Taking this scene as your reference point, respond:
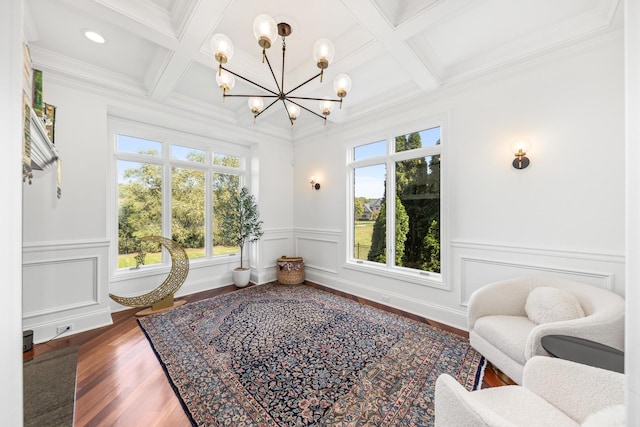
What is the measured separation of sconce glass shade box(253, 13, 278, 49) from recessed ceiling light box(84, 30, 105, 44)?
182 centimetres

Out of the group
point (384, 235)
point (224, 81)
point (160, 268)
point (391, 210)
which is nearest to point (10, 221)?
point (224, 81)

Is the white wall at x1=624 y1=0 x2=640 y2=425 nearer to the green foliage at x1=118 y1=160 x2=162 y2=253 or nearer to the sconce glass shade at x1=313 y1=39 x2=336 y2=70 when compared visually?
the sconce glass shade at x1=313 y1=39 x2=336 y2=70

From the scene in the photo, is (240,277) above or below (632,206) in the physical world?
below

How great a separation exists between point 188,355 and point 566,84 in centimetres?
437

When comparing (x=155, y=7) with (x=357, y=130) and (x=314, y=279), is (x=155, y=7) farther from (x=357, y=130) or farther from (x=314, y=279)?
(x=314, y=279)

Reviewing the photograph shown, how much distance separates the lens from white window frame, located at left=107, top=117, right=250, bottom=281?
3.45m

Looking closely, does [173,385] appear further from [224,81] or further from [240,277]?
[224,81]

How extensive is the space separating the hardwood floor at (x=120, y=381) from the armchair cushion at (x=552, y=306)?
62 centimetres

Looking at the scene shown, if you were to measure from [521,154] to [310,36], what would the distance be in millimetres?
2441

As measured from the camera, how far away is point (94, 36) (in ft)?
7.80

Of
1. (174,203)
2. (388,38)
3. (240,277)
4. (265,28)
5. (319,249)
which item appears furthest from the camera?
(319,249)

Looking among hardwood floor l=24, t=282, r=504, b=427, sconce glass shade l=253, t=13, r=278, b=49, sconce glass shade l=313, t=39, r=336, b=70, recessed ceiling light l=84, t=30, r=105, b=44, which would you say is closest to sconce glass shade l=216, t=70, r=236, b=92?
sconce glass shade l=253, t=13, r=278, b=49

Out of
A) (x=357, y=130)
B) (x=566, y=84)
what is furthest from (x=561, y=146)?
(x=357, y=130)

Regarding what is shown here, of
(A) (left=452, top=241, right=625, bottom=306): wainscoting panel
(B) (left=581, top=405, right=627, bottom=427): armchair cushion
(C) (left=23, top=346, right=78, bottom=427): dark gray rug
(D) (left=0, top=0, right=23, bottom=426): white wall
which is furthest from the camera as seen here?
(A) (left=452, top=241, right=625, bottom=306): wainscoting panel
